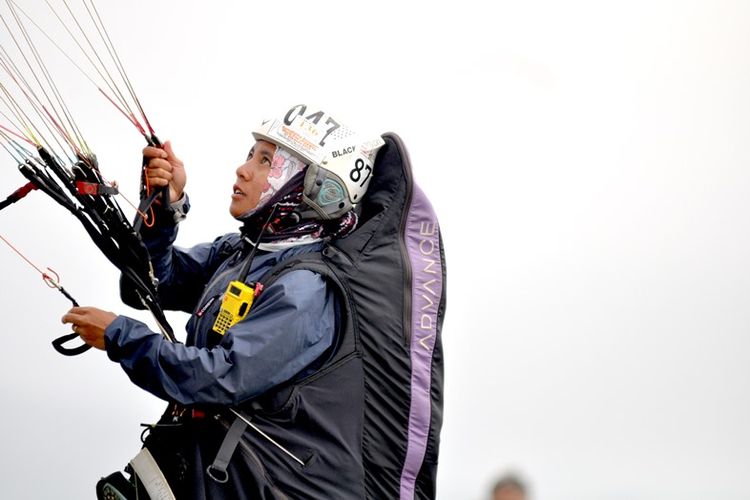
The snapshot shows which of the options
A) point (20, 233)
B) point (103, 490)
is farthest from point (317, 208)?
point (20, 233)

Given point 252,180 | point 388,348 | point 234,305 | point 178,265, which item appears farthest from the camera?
point 178,265

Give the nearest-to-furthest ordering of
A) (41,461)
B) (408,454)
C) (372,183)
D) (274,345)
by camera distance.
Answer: (274,345) → (408,454) → (372,183) → (41,461)

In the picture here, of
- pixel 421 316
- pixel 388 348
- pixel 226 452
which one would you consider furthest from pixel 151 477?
pixel 421 316

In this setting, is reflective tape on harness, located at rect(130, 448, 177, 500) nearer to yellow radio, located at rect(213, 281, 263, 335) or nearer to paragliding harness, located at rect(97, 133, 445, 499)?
paragliding harness, located at rect(97, 133, 445, 499)

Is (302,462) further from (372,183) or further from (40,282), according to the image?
(40,282)

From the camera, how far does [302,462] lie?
11.6ft

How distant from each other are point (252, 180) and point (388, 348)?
0.73 metres

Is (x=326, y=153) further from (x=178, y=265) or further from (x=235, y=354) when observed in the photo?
(x=235, y=354)

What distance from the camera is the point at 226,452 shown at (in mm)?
3449

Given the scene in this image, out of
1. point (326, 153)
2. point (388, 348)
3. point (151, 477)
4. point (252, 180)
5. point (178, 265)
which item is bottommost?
point (151, 477)

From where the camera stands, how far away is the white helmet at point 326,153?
3898 millimetres

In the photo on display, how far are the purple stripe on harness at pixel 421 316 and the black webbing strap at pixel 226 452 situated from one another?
568 millimetres

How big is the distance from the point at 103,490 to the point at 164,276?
0.77 metres

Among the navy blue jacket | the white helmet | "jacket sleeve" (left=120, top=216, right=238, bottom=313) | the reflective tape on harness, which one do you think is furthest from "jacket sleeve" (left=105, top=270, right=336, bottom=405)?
"jacket sleeve" (left=120, top=216, right=238, bottom=313)
